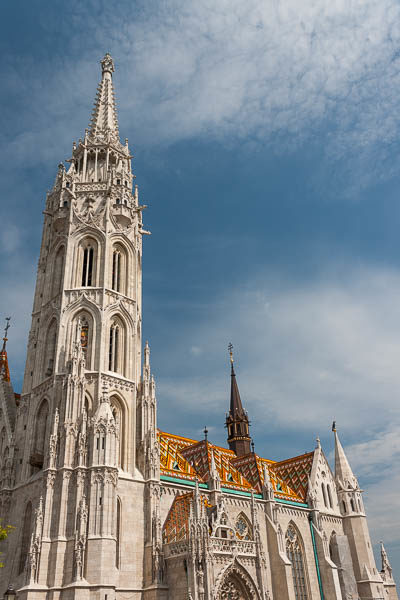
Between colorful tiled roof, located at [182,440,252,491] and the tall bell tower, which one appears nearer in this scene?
Answer: the tall bell tower

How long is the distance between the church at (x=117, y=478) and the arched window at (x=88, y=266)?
0.13 metres

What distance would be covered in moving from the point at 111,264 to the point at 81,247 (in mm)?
2473

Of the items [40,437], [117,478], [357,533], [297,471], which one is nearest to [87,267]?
[40,437]

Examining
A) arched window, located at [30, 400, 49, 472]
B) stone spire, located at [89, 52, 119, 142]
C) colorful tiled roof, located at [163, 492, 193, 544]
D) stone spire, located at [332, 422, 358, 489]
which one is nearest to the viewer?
colorful tiled roof, located at [163, 492, 193, 544]

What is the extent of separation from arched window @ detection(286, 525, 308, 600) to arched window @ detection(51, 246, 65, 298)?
23.9m

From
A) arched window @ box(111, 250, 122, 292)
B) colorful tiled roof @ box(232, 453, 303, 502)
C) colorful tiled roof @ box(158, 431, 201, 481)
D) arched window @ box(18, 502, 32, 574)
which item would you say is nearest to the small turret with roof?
colorful tiled roof @ box(232, 453, 303, 502)

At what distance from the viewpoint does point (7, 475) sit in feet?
103

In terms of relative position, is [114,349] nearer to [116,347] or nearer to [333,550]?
[116,347]

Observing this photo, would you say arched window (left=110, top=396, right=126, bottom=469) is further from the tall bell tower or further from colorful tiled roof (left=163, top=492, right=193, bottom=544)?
colorful tiled roof (left=163, top=492, right=193, bottom=544)

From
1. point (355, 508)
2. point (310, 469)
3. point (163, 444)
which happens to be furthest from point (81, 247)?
point (355, 508)

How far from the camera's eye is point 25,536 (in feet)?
95.5

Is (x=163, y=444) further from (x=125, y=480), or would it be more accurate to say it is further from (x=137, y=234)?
(x=137, y=234)

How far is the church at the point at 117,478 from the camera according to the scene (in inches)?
1064

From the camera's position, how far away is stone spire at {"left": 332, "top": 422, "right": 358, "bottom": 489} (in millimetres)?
47500
